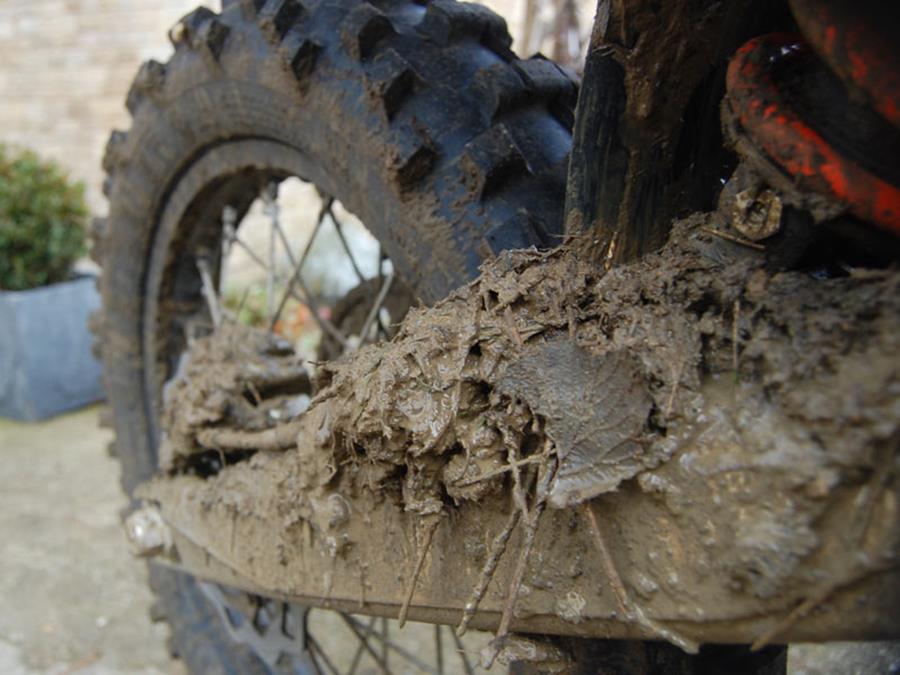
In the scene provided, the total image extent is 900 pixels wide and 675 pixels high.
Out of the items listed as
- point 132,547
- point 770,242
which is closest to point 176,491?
point 132,547

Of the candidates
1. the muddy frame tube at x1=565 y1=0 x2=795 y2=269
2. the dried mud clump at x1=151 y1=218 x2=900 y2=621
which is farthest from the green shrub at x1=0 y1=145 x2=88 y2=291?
the muddy frame tube at x1=565 y1=0 x2=795 y2=269

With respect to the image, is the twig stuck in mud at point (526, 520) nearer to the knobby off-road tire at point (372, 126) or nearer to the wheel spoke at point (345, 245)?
the knobby off-road tire at point (372, 126)

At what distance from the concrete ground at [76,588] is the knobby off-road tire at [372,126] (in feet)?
1.65

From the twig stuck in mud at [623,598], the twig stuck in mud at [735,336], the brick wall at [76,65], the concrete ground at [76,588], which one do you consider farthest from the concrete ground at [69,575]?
the brick wall at [76,65]

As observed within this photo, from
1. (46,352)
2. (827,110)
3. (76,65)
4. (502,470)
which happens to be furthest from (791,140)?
(76,65)

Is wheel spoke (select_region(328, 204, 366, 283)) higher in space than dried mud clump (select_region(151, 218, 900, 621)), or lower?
higher

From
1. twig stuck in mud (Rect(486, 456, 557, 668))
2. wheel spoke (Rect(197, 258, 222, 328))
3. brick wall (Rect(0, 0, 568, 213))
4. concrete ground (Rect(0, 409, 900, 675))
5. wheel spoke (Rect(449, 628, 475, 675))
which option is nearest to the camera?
twig stuck in mud (Rect(486, 456, 557, 668))

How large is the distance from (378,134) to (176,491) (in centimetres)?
56

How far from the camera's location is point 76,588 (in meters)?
1.93

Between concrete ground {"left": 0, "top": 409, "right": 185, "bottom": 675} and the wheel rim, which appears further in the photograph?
concrete ground {"left": 0, "top": 409, "right": 185, "bottom": 675}

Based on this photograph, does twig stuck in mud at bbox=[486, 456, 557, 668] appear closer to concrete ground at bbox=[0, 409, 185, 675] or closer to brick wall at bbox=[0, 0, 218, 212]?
concrete ground at bbox=[0, 409, 185, 675]

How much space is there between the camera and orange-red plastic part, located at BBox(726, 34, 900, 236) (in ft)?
1.48

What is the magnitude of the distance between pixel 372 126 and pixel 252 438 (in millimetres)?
377

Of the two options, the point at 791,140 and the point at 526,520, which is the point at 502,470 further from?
the point at 791,140
